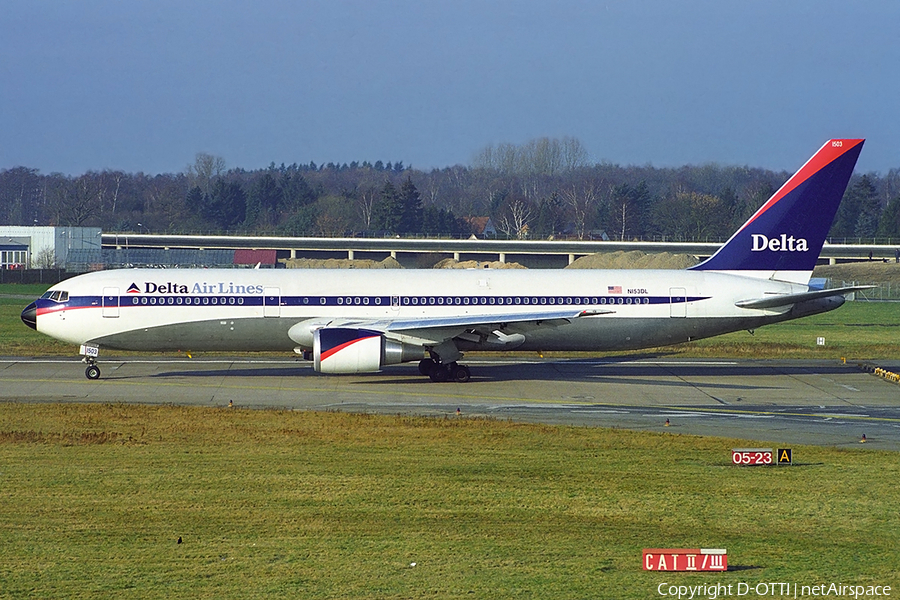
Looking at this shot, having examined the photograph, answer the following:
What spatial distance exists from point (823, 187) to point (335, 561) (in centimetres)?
2975

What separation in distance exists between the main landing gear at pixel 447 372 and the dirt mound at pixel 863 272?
8412 cm

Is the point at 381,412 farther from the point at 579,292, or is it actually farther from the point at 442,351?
the point at 579,292

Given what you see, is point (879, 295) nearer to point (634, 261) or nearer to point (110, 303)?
point (634, 261)

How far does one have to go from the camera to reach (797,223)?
123ft

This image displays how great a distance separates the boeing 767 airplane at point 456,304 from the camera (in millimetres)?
34656

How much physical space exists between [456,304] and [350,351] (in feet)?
17.2

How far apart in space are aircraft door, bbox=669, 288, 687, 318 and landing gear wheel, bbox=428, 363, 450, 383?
28.9 feet

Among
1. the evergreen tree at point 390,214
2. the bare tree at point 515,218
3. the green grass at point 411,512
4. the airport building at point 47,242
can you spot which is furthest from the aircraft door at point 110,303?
the bare tree at point 515,218

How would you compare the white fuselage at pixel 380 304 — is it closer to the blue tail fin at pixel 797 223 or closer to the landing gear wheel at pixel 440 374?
the blue tail fin at pixel 797 223

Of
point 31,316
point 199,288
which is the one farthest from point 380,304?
point 31,316

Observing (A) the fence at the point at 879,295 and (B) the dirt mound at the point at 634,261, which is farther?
(B) the dirt mound at the point at 634,261

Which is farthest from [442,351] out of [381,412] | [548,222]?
[548,222]

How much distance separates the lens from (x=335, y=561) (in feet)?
42.6

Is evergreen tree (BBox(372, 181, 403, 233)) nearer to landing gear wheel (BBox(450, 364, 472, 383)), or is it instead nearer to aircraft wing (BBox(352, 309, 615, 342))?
landing gear wheel (BBox(450, 364, 472, 383))
